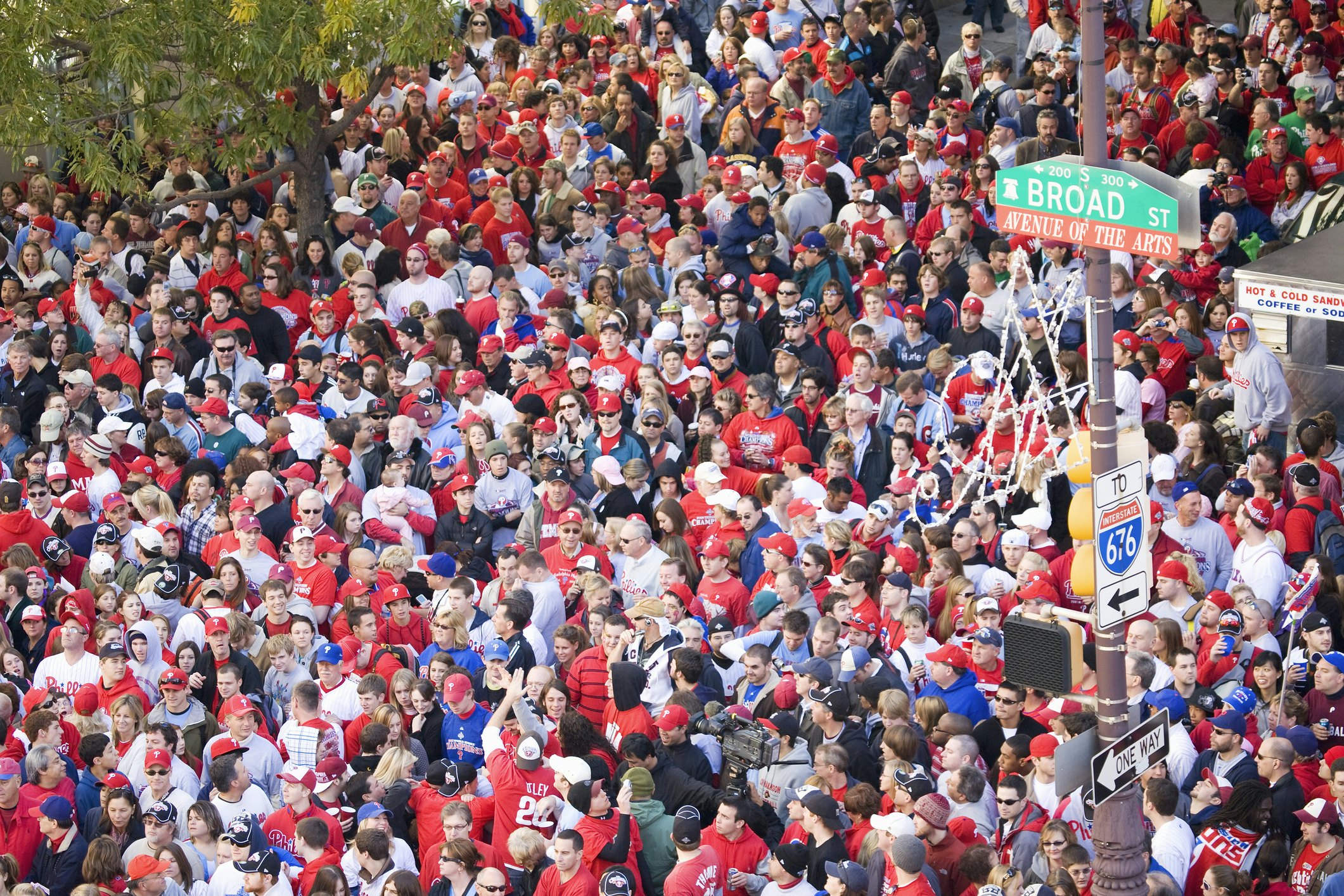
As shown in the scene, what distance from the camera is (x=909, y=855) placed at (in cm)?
919

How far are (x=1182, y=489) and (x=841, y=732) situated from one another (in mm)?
3477

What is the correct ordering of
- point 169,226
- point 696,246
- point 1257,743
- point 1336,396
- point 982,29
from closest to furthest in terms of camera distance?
point 1257,743 < point 1336,396 < point 696,246 < point 169,226 < point 982,29

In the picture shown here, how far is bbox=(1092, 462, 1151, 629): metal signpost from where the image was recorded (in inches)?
328

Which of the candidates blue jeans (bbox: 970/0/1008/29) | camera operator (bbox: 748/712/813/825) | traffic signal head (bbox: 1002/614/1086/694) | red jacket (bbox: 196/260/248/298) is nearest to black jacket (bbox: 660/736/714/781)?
camera operator (bbox: 748/712/813/825)

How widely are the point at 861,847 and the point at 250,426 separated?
7136 mm

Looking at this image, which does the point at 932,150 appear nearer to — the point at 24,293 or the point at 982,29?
the point at 982,29

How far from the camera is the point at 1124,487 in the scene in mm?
8453

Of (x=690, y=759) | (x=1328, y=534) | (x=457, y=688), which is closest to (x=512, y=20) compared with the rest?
(x=457, y=688)

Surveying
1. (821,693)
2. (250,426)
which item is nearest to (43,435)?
(250,426)

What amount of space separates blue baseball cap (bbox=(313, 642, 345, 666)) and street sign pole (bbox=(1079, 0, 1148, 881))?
501 centimetres

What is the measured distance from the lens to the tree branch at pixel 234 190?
17578mm

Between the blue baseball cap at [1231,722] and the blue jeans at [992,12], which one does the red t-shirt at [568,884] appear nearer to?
the blue baseball cap at [1231,722]

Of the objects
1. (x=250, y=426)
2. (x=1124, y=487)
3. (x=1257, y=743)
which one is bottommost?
(x=1257, y=743)

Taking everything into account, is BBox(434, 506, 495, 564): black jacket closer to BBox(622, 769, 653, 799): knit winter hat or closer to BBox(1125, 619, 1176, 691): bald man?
BBox(622, 769, 653, 799): knit winter hat
